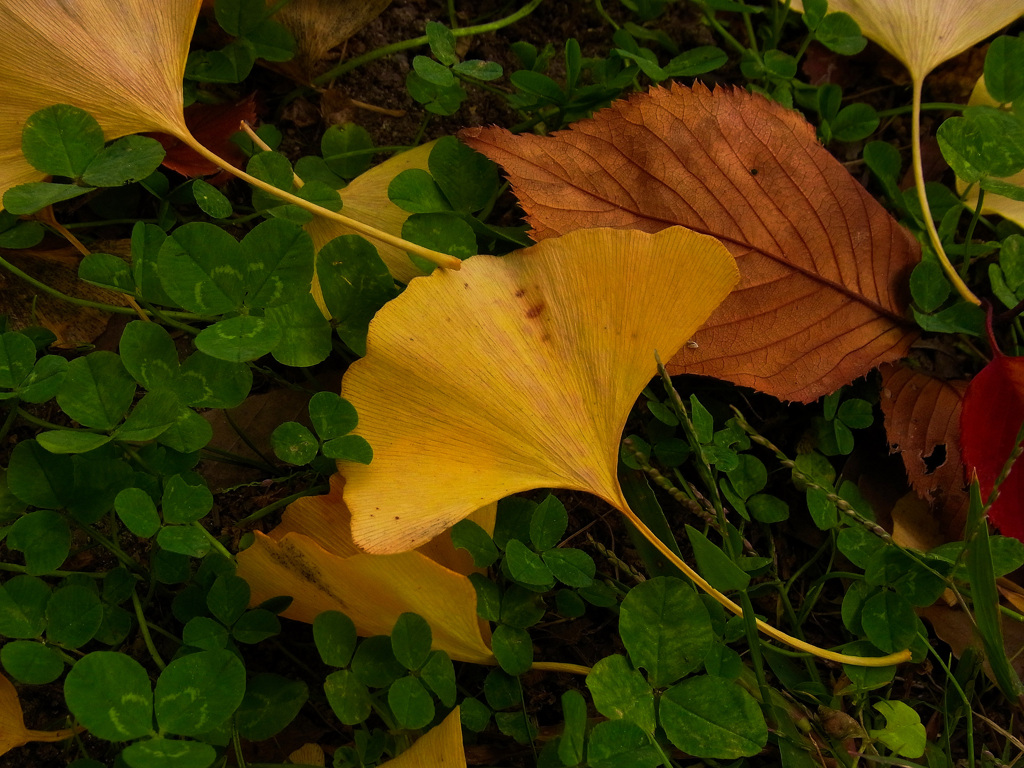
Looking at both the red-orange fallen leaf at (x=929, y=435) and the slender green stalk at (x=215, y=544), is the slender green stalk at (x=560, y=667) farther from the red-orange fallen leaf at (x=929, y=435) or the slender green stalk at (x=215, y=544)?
the red-orange fallen leaf at (x=929, y=435)

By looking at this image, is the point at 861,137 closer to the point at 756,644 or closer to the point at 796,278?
the point at 796,278

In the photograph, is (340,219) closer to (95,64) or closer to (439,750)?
(95,64)

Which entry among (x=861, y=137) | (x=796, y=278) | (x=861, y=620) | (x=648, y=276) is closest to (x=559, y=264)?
(x=648, y=276)

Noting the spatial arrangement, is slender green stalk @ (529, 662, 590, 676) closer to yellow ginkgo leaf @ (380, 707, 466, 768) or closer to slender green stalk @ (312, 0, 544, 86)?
yellow ginkgo leaf @ (380, 707, 466, 768)

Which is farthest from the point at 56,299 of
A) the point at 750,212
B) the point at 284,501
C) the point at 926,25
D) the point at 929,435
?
the point at 926,25

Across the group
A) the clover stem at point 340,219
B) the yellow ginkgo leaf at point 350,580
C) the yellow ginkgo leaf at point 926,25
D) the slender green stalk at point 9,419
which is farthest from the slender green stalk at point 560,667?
the yellow ginkgo leaf at point 926,25
